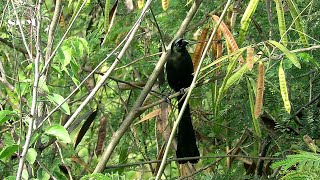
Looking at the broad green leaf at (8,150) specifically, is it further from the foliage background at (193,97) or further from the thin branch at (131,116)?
the thin branch at (131,116)

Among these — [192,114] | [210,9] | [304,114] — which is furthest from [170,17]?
[304,114]

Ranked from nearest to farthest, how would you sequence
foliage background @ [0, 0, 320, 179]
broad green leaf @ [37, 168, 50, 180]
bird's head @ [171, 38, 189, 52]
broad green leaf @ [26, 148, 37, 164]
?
broad green leaf @ [26, 148, 37, 164]
broad green leaf @ [37, 168, 50, 180]
foliage background @ [0, 0, 320, 179]
bird's head @ [171, 38, 189, 52]

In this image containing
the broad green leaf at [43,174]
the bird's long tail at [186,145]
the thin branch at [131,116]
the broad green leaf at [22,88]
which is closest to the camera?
the broad green leaf at [22,88]

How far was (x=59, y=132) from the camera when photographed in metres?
2.53

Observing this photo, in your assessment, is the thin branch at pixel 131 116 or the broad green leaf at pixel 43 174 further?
the thin branch at pixel 131 116

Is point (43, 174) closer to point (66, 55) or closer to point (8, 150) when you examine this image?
point (8, 150)

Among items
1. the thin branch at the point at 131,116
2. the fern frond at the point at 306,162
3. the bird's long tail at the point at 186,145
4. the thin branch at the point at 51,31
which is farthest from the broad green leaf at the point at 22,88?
the bird's long tail at the point at 186,145

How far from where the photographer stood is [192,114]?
4520mm

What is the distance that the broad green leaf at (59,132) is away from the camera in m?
2.50

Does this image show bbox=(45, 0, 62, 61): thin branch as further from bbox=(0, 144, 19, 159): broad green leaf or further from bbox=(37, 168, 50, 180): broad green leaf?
bbox=(37, 168, 50, 180): broad green leaf

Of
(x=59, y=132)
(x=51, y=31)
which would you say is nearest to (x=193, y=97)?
(x=51, y=31)

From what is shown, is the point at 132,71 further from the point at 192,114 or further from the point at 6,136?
the point at 6,136

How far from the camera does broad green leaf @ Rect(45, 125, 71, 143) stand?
250cm

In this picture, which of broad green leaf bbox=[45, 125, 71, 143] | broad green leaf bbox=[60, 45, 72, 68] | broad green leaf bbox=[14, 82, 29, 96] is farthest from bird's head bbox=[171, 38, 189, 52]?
broad green leaf bbox=[45, 125, 71, 143]
